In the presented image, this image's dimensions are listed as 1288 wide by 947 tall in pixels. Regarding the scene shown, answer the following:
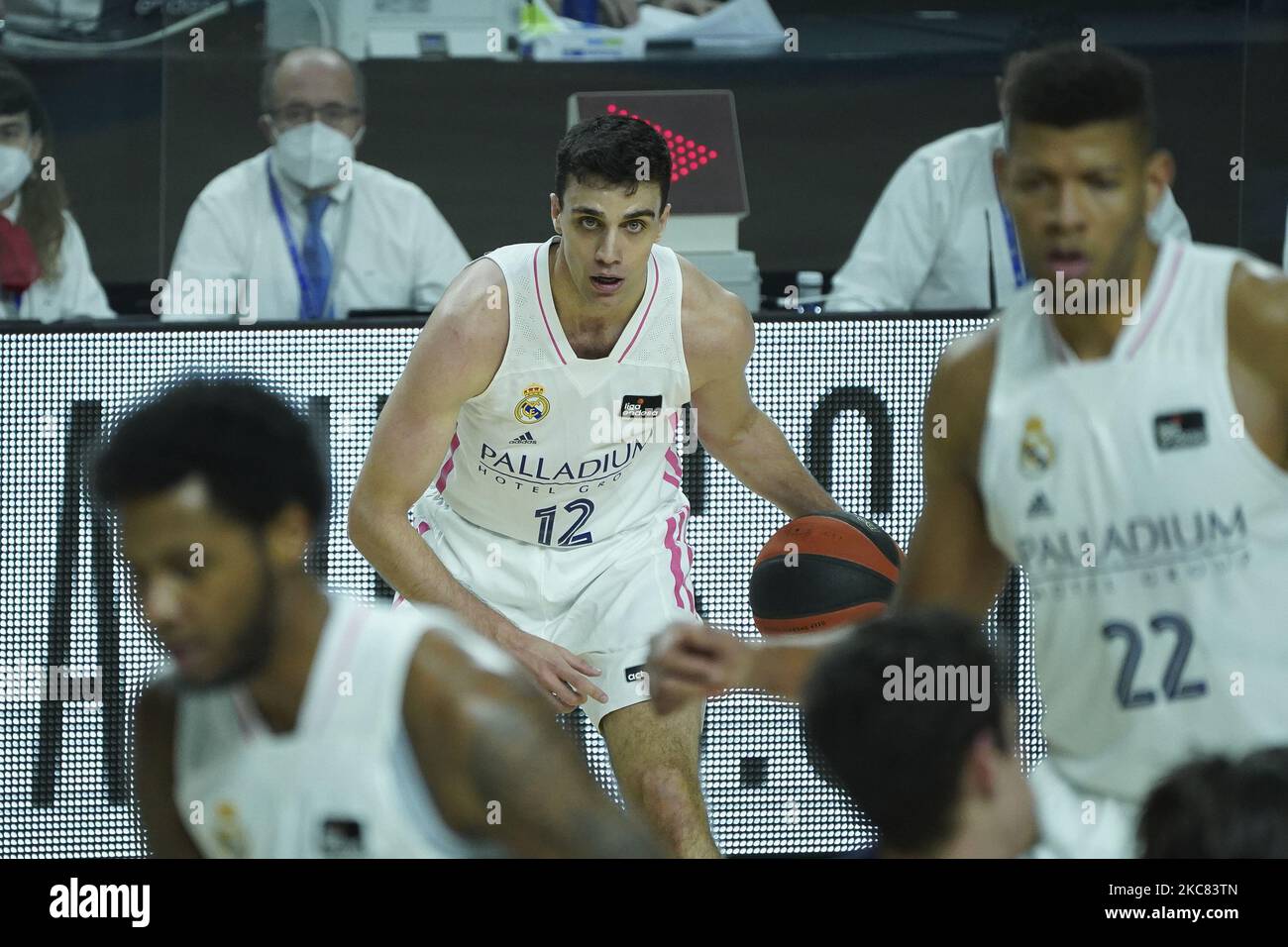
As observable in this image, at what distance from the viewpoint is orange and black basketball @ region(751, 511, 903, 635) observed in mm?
3873

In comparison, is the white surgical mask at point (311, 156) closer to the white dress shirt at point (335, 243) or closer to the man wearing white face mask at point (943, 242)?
the white dress shirt at point (335, 243)

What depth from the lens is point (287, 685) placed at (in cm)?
218

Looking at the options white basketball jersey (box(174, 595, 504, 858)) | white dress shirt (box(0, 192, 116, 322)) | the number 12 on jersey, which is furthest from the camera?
white dress shirt (box(0, 192, 116, 322))

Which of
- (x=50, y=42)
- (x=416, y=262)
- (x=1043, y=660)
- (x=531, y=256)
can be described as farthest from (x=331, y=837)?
(x=50, y=42)

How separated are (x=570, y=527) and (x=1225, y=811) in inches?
91.8

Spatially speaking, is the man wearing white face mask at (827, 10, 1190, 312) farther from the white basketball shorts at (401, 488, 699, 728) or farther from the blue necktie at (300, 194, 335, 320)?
the blue necktie at (300, 194, 335, 320)

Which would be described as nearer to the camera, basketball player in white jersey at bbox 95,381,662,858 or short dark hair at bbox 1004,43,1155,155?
basketball player in white jersey at bbox 95,381,662,858

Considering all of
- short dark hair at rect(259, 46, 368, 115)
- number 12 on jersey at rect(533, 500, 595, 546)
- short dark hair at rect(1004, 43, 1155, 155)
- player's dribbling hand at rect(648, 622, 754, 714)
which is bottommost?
player's dribbling hand at rect(648, 622, 754, 714)

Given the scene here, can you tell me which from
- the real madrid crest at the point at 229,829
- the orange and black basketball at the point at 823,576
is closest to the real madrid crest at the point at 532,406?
the orange and black basketball at the point at 823,576

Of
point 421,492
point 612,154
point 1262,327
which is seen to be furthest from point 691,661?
point 612,154

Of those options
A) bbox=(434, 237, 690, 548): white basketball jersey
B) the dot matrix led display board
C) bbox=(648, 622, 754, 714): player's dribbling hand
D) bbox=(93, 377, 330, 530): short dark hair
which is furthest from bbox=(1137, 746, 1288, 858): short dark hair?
the dot matrix led display board

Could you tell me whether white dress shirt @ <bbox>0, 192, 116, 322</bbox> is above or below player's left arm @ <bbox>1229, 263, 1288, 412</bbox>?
above

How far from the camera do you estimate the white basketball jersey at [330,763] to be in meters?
2.12

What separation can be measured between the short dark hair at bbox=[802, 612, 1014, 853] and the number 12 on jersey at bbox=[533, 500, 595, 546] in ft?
6.60
